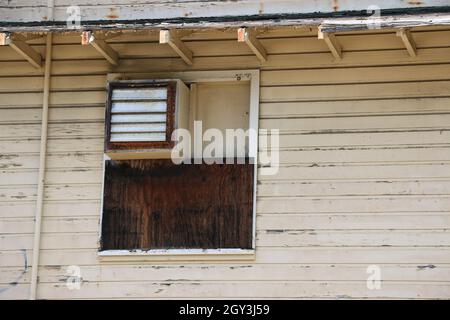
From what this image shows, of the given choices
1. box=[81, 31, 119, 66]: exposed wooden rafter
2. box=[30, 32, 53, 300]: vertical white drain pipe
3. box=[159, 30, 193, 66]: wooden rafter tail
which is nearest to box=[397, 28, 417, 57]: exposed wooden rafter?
box=[159, 30, 193, 66]: wooden rafter tail

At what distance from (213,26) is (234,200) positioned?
1.77m

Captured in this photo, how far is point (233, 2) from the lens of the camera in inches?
532

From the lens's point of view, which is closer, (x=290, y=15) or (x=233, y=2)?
(x=290, y=15)

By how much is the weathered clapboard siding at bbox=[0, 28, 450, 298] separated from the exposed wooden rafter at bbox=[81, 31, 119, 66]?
0.34ft

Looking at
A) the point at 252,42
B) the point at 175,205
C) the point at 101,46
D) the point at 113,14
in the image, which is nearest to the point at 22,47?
the point at 101,46

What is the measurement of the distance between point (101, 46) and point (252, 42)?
1.56 metres

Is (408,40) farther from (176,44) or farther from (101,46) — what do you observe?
(101,46)

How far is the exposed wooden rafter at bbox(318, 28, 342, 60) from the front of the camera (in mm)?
12360

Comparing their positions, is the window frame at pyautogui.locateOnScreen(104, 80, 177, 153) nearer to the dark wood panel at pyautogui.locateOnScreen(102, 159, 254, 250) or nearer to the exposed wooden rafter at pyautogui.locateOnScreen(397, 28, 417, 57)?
the dark wood panel at pyautogui.locateOnScreen(102, 159, 254, 250)

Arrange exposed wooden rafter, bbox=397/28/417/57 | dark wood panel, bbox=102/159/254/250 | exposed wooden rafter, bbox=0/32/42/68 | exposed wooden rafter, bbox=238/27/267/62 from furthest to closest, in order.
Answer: dark wood panel, bbox=102/159/254/250, exposed wooden rafter, bbox=0/32/42/68, exposed wooden rafter, bbox=238/27/267/62, exposed wooden rafter, bbox=397/28/417/57

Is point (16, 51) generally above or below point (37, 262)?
above

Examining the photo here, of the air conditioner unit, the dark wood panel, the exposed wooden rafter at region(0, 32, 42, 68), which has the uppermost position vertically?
the exposed wooden rafter at region(0, 32, 42, 68)
